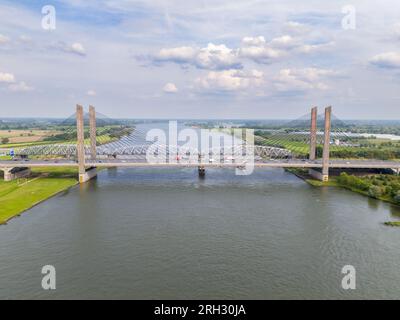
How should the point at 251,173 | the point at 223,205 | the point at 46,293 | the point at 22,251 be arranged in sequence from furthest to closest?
the point at 251,173 < the point at 223,205 < the point at 22,251 < the point at 46,293

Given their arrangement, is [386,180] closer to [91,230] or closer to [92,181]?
[91,230]

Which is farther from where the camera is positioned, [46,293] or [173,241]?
[173,241]

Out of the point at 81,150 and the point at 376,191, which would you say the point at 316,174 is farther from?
the point at 81,150

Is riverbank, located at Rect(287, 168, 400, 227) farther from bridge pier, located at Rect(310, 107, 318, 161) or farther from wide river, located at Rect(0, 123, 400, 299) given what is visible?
bridge pier, located at Rect(310, 107, 318, 161)

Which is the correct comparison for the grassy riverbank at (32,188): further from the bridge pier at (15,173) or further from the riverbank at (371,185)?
the riverbank at (371,185)

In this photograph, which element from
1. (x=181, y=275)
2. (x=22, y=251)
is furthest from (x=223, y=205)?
(x=22, y=251)

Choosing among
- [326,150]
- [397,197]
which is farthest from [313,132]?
[397,197]

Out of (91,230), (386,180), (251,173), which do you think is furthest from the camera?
(251,173)
